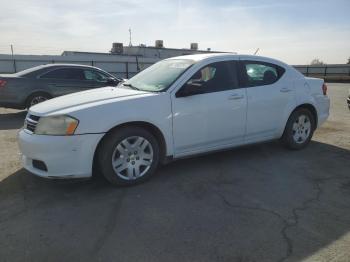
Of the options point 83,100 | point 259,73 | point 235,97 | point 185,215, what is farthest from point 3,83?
point 185,215

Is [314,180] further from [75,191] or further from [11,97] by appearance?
[11,97]

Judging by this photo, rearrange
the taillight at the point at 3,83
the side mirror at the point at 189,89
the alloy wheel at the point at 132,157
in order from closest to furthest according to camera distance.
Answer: the alloy wheel at the point at 132,157 → the side mirror at the point at 189,89 → the taillight at the point at 3,83

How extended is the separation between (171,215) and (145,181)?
989mm

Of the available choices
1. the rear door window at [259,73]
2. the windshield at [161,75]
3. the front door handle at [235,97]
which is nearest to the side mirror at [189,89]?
the windshield at [161,75]

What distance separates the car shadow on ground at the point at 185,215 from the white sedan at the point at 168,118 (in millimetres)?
343

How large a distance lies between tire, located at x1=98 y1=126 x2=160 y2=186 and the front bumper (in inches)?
6.5

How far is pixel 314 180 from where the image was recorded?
4.61 meters

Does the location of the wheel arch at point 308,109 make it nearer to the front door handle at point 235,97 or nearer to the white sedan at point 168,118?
the white sedan at point 168,118

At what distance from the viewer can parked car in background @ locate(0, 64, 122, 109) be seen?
8.93 meters

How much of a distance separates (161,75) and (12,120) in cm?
568

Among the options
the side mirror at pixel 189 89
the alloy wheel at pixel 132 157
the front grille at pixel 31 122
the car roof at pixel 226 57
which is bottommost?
the alloy wheel at pixel 132 157

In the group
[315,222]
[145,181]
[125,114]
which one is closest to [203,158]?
[145,181]

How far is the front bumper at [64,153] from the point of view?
3.83 metres

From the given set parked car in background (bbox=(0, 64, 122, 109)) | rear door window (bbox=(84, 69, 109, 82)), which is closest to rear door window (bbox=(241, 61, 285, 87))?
parked car in background (bbox=(0, 64, 122, 109))
